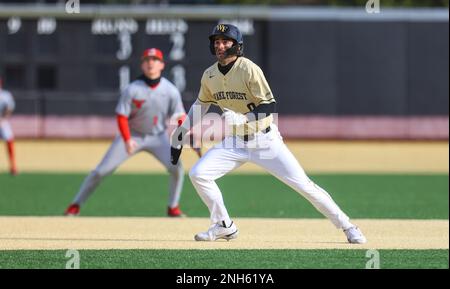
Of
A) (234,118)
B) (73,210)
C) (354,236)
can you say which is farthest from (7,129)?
(354,236)

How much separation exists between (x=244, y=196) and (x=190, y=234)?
558 centimetres

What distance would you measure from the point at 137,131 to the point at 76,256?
4.34m

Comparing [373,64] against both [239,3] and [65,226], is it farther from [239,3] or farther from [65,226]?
[65,226]

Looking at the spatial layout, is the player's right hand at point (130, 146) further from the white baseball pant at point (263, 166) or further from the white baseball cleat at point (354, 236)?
the white baseball cleat at point (354, 236)

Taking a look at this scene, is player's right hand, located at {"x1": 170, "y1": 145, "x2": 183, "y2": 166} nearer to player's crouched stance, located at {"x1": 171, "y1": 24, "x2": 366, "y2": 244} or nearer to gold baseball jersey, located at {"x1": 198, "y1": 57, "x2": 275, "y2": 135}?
player's crouched stance, located at {"x1": 171, "y1": 24, "x2": 366, "y2": 244}

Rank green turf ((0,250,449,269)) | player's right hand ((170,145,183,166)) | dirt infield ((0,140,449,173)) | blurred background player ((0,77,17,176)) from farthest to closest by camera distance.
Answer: dirt infield ((0,140,449,173))
blurred background player ((0,77,17,176))
player's right hand ((170,145,183,166))
green turf ((0,250,449,269))

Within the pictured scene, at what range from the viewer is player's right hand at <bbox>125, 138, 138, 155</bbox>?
12.4m

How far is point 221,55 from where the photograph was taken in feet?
30.6

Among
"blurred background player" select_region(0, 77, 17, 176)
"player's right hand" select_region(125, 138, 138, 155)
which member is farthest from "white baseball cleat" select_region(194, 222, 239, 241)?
"blurred background player" select_region(0, 77, 17, 176)

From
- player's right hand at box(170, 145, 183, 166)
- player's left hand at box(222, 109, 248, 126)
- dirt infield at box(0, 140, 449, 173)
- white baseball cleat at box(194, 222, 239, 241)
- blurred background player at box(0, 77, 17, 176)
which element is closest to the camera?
player's left hand at box(222, 109, 248, 126)

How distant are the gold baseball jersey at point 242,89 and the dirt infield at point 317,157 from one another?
11556 millimetres

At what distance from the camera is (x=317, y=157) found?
2422cm

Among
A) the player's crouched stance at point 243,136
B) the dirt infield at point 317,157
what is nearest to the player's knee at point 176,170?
the player's crouched stance at point 243,136

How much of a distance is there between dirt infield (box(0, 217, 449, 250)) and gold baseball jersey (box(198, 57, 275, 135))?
1.11 meters
